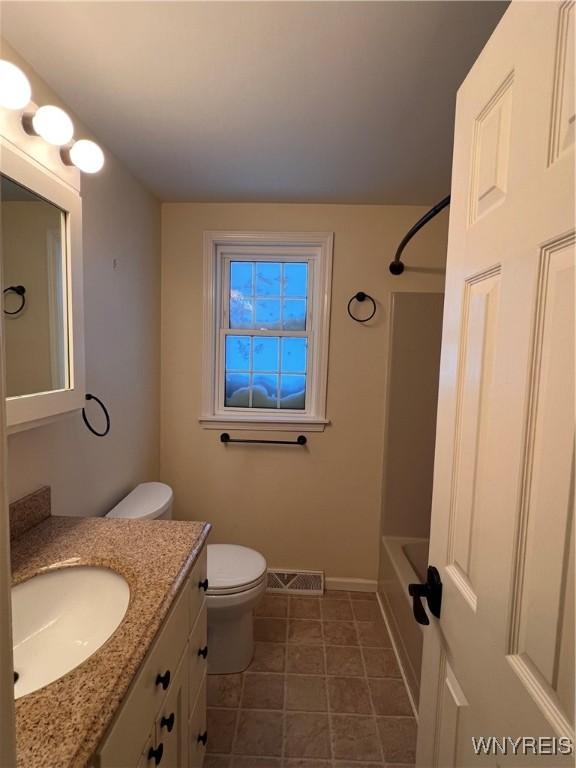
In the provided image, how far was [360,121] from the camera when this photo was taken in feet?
4.60

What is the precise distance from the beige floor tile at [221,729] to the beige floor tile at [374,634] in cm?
77

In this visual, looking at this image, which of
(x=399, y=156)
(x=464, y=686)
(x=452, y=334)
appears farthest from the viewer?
(x=399, y=156)

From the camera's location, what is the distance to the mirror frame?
957 mm

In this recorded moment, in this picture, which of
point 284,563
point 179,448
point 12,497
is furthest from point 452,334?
point 284,563

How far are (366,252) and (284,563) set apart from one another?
2.05 metres

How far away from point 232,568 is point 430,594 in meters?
1.16

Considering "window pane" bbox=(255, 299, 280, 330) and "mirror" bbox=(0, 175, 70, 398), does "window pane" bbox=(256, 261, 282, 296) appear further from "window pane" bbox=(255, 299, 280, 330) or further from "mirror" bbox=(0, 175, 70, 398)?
"mirror" bbox=(0, 175, 70, 398)

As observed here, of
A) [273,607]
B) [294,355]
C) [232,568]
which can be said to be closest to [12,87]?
[294,355]

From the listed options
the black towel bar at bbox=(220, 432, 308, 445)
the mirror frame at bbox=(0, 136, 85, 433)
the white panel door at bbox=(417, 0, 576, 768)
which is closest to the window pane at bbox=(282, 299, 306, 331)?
the black towel bar at bbox=(220, 432, 308, 445)

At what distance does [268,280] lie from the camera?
2.42 m

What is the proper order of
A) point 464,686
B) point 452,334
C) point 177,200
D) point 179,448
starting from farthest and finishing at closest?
1. point 179,448
2. point 177,200
3. point 452,334
4. point 464,686

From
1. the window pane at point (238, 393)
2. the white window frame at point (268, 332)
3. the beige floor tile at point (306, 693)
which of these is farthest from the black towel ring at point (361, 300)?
the beige floor tile at point (306, 693)

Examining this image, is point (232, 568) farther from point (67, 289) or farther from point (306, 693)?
point (67, 289)

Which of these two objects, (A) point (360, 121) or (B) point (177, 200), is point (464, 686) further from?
(B) point (177, 200)
